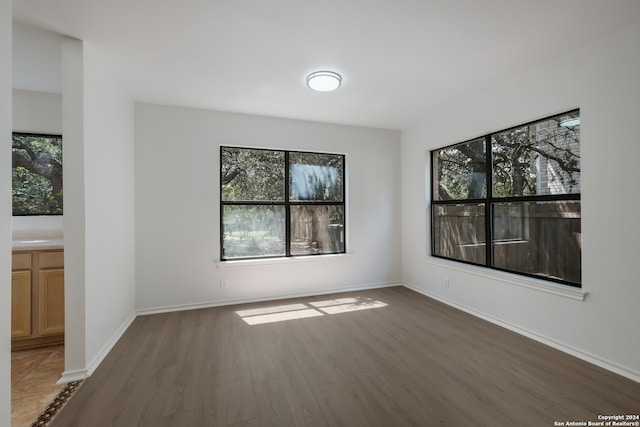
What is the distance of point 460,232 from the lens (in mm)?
3797

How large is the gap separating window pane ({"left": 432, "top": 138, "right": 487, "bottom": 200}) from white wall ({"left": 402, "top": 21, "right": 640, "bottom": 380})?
0.50 meters

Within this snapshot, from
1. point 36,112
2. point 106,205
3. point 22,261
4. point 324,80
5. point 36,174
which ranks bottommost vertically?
point 22,261

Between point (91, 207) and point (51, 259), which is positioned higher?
point (91, 207)

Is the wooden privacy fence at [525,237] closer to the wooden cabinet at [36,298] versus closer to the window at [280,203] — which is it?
the window at [280,203]

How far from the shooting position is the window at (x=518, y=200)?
2.62 meters

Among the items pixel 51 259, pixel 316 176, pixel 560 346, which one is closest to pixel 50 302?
pixel 51 259

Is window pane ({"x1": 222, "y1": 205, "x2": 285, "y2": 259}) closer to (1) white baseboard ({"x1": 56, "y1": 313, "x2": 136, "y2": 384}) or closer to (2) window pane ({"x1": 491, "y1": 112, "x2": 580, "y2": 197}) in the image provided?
(1) white baseboard ({"x1": 56, "y1": 313, "x2": 136, "y2": 384})

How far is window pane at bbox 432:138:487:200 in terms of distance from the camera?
3490 mm

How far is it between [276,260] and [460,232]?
255 centimetres

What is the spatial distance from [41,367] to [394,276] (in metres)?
4.31

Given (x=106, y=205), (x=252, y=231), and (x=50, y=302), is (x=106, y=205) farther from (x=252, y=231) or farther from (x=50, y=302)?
(x=252, y=231)

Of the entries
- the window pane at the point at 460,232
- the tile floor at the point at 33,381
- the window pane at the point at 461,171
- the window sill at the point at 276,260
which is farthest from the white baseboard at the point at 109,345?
the window pane at the point at 461,171

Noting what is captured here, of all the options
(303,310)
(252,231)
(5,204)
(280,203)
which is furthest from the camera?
(280,203)

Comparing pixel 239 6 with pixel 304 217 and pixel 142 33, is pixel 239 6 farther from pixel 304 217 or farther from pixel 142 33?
pixel 304 217
